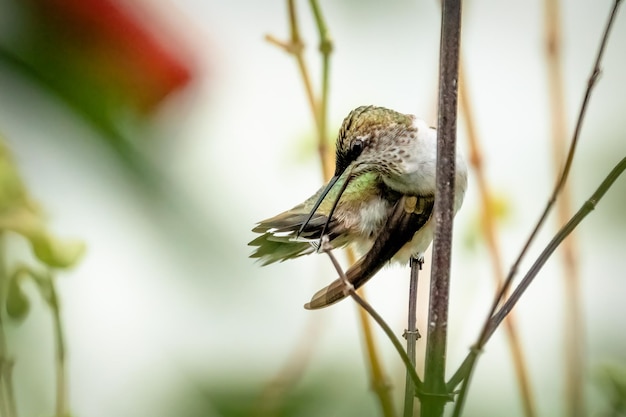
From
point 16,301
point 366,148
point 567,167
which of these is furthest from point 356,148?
point 16,301

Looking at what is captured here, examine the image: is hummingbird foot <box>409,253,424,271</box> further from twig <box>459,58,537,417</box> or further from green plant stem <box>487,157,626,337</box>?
twig <box>459,58,537,417</box>

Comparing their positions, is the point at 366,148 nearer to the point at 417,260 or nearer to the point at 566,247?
the point at 417,260

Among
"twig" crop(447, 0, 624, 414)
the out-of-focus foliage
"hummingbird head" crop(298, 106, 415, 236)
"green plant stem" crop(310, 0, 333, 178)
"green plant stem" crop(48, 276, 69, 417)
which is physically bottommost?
"twig" crop(447, 0, 624, 414)

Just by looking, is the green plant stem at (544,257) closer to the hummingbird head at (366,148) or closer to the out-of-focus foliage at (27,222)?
the hummingbird head at (366,148)

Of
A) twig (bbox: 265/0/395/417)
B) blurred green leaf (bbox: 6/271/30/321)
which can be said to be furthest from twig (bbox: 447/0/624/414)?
blurred green leaf (bbox: 6/271/30/321)

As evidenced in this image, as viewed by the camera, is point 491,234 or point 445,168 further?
point 491,234

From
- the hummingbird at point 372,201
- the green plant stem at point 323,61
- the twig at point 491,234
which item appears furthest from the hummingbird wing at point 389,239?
the twig at point 491,234
